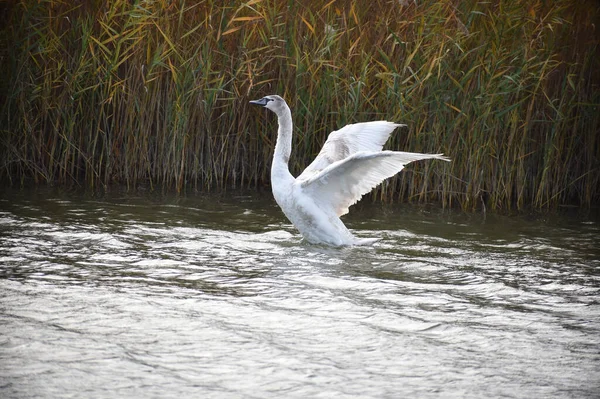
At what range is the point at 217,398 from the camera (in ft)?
11.0

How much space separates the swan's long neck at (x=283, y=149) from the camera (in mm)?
6828

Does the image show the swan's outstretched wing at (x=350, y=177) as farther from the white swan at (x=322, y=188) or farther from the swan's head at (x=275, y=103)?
the swan's head at (x=275, y=103)

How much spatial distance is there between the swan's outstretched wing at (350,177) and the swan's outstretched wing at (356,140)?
0.57 metres

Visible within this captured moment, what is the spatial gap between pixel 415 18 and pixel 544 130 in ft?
6.74

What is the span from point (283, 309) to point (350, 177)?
2.18 m

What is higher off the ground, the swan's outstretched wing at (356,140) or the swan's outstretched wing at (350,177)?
the swan's outstretched wing at (356,140)

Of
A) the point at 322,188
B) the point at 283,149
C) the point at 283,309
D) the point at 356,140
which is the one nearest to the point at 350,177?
the point at 322,188

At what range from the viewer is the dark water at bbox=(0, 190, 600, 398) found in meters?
3.58

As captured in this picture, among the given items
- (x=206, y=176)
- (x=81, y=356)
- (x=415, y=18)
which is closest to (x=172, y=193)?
(x=206, y=176)

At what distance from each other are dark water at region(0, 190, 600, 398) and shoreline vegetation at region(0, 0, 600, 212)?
4.30 feet

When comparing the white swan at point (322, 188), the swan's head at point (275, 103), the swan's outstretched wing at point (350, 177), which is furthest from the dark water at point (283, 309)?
the swan's head at point (275, 103)

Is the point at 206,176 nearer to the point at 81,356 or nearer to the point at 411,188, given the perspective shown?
the point at 411,188

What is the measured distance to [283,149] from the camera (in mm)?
6953

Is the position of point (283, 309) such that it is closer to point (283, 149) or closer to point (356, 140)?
point (283, 149)
